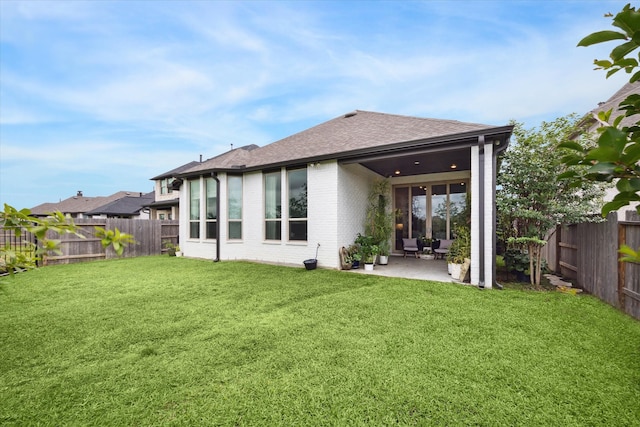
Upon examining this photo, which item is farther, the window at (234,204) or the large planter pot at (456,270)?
the window at (234,204)

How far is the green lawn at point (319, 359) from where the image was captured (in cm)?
230

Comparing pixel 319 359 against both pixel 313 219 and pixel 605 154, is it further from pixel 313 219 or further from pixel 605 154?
pixel 313 219

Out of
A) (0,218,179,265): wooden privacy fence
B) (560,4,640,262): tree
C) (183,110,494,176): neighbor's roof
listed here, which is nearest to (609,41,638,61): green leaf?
(560,4,640,262): tree

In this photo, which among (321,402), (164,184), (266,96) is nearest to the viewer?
(321,402)

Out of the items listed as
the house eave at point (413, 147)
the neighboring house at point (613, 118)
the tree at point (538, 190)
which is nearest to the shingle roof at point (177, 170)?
the house eave at point (413, 147)

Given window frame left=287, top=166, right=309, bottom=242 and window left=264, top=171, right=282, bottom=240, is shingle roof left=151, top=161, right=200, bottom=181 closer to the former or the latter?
window left=264, top=171, right=282, bottom=240

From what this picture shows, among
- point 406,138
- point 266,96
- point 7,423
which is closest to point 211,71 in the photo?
point 266,96

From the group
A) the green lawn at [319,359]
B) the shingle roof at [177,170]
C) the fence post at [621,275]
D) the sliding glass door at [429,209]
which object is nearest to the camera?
the green lawn at [319,359]

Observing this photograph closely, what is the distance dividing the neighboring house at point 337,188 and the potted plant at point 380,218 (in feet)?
1.16

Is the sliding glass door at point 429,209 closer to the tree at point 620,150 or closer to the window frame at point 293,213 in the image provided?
the window frame at point 293,213

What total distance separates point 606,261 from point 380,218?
17.4 feet

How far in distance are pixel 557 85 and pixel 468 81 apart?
3.31 metres

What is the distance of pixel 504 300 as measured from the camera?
5012 mm

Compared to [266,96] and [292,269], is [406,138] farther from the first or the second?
[266,96]
